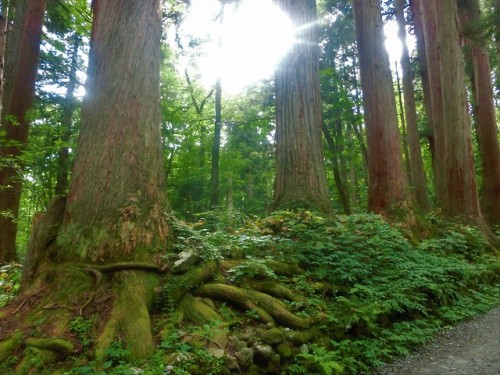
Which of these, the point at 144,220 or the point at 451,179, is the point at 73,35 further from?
the point at 451,179

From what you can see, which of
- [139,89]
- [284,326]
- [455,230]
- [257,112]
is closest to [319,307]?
[284,326]

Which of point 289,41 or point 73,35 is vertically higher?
point 73,35

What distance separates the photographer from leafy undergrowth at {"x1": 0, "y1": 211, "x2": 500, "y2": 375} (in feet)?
9.59

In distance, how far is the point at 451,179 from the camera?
9.09m

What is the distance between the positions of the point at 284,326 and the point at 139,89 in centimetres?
309

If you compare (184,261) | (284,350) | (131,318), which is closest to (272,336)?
(284,350)

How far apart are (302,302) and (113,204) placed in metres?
2.26

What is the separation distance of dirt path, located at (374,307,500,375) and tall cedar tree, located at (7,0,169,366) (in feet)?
8.12

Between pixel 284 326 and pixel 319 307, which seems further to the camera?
pixel 319 307

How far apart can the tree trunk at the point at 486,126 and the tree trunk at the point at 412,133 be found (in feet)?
6.36

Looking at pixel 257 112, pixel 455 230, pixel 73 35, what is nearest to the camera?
pixel 455 230

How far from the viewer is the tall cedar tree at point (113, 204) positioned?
3.15m

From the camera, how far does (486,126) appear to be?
11.7 metres

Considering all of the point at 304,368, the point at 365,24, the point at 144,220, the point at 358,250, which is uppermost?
the point at 365,24
